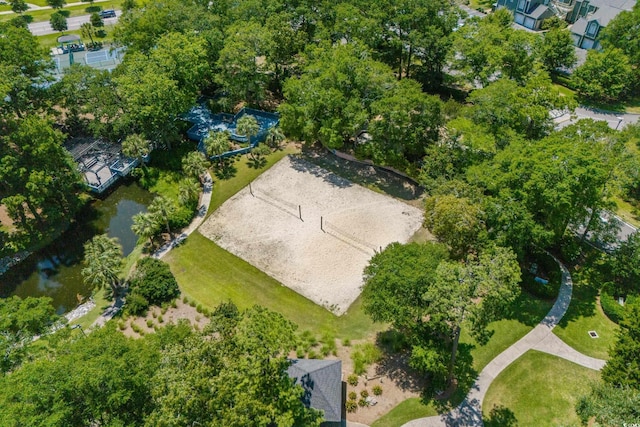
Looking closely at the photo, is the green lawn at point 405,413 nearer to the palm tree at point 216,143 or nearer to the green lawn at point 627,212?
the green lawn at point 627,212

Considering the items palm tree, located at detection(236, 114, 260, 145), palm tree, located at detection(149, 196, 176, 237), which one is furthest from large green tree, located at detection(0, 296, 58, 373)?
palm tree, located at detection(236, 114, 260, 145)

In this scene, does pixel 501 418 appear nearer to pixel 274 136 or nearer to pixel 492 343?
pixel 492 343

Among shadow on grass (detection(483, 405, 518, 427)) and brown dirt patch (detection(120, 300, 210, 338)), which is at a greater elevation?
shadow on grass (detection(483, 405, 518, 427))

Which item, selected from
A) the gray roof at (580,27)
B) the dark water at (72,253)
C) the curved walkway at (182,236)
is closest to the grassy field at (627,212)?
the gray roof at (580,27)

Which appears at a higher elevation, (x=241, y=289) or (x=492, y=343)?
(x=492, y=343)

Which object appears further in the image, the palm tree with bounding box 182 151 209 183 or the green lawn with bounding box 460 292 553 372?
the palm tree with bounding box 182 151 209 183

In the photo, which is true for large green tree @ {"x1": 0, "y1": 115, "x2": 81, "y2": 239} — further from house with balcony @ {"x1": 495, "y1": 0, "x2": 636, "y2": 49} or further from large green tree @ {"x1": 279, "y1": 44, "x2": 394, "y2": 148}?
house with balcony @ {"x1": 495, "y1": 0, "x2": 636, "y2": 49}

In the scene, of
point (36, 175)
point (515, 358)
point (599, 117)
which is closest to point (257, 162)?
point (36, 175)

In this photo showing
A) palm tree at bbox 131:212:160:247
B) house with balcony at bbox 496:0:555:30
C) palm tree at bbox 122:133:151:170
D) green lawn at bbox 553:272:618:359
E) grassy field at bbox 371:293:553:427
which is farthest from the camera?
house with balcony at bbox 496:0:555:30
